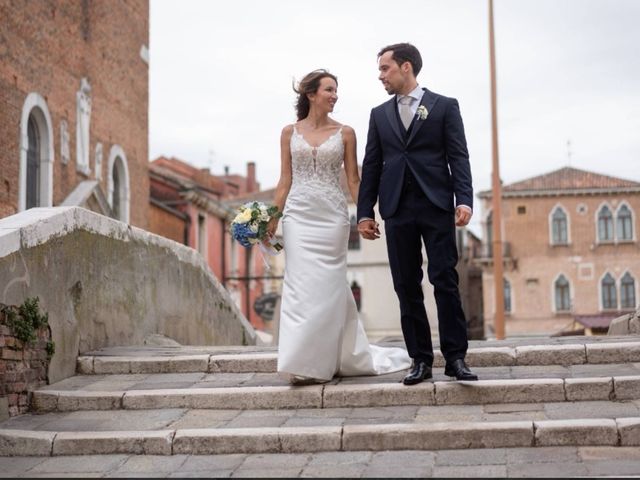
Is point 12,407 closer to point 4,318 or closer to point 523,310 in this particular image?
point 4,318

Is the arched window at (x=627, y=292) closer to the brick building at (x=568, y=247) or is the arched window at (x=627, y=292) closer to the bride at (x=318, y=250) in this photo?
the brick building at (x=568, y=247)

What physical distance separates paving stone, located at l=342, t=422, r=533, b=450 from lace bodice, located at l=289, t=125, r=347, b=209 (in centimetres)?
209

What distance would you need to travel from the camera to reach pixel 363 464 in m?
5.71

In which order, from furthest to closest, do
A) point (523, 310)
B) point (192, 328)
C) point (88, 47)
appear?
point (523, 310) → point (88, 47) → point (192, 328)

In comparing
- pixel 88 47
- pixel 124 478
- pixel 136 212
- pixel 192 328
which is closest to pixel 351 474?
pixel 124 478

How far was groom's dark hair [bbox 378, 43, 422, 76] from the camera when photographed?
711 centimetres

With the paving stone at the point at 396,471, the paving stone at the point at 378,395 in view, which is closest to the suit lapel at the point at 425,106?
the paving stone at the point at 378,395

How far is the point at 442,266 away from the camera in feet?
22.5

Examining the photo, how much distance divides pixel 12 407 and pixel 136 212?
19.6 meters

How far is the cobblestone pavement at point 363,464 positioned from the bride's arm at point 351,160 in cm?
234

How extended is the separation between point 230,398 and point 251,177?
60785mm

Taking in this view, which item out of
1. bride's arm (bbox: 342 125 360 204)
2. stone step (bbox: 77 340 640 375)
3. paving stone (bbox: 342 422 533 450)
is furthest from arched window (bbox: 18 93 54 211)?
paving stone (bbox: 342 422 533 450)

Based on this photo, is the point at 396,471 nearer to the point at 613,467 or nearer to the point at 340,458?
the point at 340,458

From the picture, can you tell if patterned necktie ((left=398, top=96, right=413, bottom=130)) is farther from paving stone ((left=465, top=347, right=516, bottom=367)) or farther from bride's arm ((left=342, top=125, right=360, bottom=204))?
paving stone ((left=465, top=347, right=516, bottom=367))
